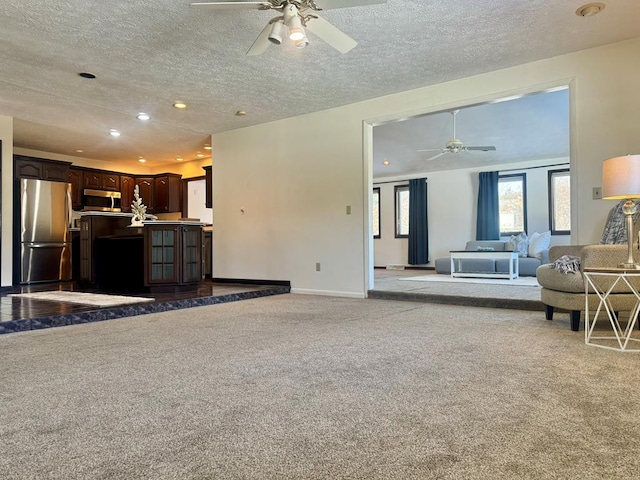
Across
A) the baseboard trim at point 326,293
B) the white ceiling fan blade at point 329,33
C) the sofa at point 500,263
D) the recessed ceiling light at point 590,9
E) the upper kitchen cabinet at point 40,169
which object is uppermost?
the recessed ceiling light at point 590,9

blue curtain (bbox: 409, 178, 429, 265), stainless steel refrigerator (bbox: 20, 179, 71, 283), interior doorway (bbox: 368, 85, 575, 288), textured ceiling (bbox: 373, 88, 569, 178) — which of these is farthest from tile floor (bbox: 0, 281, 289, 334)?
blue curtain (bbox: 409, 178, 429, 265)

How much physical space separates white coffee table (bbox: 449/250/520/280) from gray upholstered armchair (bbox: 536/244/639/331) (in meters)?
4.17

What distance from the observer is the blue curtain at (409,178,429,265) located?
411 inches

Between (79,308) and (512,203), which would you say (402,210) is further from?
(79,308)

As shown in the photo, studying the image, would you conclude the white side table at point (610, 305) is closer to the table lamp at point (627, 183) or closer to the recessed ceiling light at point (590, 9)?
the table lamp at point (627, 183)

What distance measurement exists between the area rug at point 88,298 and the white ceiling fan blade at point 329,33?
3.21 meters

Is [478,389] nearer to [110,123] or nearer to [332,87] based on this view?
[332,87]

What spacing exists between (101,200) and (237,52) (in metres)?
6.13

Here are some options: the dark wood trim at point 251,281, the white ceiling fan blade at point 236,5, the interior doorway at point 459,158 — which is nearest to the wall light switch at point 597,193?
the interior doorway at point 459,158

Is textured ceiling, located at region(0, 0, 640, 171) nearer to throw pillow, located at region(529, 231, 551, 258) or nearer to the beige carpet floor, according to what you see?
the beige carpet floor

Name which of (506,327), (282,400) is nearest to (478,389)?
(282,400)

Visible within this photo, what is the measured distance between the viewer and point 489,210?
948 centimetres

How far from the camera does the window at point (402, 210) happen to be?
1100 centimetres

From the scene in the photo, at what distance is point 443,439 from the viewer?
1.45 metres
